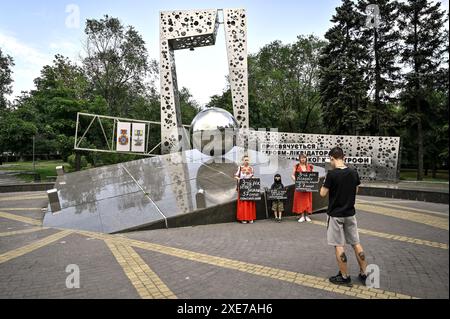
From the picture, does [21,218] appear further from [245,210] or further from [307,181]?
[307,181]

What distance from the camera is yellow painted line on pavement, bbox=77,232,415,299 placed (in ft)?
13.3

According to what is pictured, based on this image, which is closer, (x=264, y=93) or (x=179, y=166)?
(x=179, y=166)

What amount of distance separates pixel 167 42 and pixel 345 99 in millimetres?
18686

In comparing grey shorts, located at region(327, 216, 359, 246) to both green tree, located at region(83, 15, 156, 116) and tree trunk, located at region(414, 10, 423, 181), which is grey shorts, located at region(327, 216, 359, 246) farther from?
green tree, located at region(83, 15, 156, 116)

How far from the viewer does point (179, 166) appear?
1285 cm

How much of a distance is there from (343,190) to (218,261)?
234cm

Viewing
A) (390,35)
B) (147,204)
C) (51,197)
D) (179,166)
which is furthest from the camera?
(390,35)

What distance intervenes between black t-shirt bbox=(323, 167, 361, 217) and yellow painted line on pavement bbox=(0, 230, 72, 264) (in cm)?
560

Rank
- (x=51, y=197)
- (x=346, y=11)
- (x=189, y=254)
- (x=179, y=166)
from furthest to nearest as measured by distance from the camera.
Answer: (x=346, y=11), (x=179, y=166), (x=51, y=197), (x=189, y=254)

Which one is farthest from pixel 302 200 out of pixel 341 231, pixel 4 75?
pixel 4 75

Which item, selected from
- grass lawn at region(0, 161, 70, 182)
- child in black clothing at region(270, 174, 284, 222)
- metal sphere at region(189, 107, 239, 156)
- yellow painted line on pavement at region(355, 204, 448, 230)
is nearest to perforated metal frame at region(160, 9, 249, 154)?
metal sphere at region(189, 107, 239, 156)

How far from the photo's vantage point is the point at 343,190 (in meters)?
4.36
